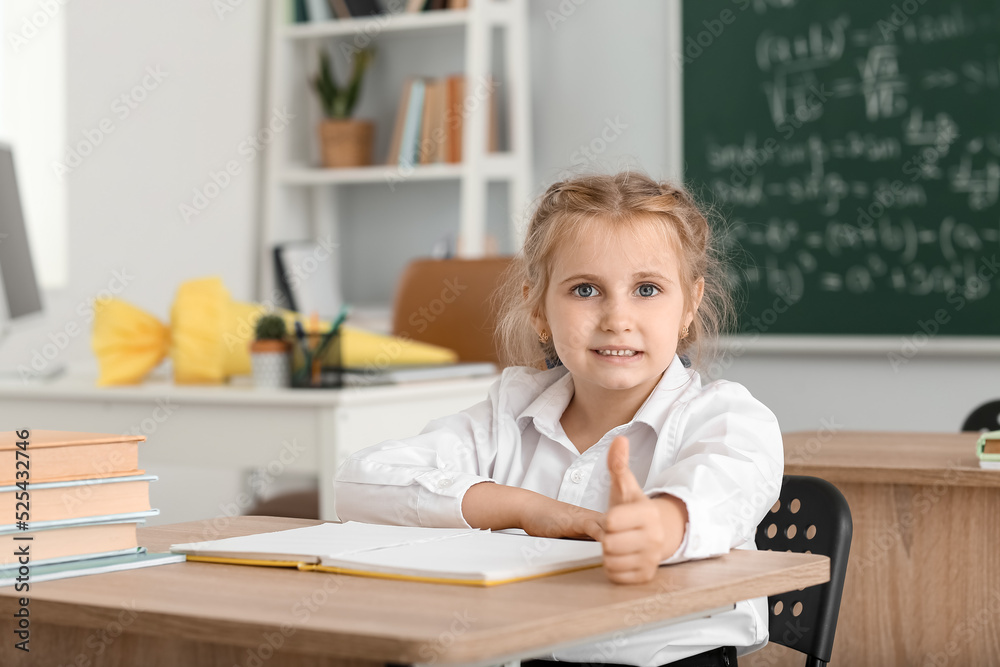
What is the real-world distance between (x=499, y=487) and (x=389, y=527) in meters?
0.12

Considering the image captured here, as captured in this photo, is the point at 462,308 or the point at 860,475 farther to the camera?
the point at 462,308

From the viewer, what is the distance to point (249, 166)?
14.3 feet

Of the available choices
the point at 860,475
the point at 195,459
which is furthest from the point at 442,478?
the point at 195,459

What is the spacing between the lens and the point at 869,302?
351cm

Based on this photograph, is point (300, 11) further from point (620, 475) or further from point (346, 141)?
point (620, 475)

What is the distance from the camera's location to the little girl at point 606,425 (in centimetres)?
101

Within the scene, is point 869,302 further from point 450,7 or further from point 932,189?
point 450,7

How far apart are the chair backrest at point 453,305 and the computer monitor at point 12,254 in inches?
38.6

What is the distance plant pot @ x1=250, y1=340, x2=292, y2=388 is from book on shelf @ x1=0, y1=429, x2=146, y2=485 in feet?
4.44

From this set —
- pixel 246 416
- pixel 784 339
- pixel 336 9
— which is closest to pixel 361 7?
pixel 336 9

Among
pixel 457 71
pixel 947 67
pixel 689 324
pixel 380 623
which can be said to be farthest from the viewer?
pixel 457 71

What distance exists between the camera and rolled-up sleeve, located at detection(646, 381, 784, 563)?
0.92m

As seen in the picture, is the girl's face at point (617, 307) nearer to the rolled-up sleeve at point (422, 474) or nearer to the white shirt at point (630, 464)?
the white shirt at point (630, 464)

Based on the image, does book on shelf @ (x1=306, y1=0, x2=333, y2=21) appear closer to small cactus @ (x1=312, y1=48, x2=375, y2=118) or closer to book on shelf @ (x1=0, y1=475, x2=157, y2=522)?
small cactus @ (x1=312, y1=48, x2=375, y2=118)
